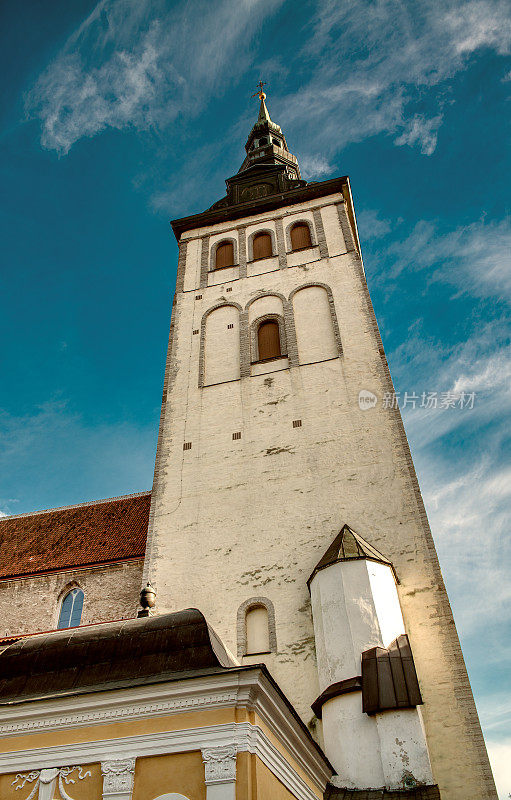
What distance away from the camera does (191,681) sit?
6582 millimetres

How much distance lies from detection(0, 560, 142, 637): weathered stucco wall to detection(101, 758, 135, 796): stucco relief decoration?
7.59 m

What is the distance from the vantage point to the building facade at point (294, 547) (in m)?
7.27

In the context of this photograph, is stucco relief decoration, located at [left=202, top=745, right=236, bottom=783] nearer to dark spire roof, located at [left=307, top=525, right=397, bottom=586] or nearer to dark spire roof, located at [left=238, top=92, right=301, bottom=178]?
dark spire roof, located at [left=307, top=525, right=397, bottom=586]

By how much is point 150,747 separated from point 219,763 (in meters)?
0.73

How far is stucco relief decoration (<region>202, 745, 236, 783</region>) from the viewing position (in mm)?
6058

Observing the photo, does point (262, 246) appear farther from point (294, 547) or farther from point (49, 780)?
point (49, 780)

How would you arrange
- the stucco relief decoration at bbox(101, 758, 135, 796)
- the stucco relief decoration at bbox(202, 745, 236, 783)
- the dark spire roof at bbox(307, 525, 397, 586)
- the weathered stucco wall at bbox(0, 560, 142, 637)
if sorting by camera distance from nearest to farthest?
the stucco relief decoration at bbox(202, 745, 236, 783), the stucco relief decoration at bbox(101, 758, 135, 796), the dark spire roof at bbox(307, 525, 397, 586), the weathered stucco wall at bbox(0, 560, 142, 637)

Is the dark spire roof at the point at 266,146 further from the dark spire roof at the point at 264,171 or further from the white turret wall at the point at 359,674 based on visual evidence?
the white turret wall at the point at 359,674

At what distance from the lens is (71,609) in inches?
578

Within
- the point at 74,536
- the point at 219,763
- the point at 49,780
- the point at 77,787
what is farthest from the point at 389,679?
the point at 74,536

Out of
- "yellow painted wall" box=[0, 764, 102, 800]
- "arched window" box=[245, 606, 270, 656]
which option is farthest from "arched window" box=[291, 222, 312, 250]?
"yellow painted wall" box=[0, 764, 102, 800]

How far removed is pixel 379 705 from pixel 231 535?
4.87 meters

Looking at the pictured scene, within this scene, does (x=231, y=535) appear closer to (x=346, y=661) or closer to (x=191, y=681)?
(x=346, y=661)

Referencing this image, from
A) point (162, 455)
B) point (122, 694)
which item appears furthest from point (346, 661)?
point (162, 455)
